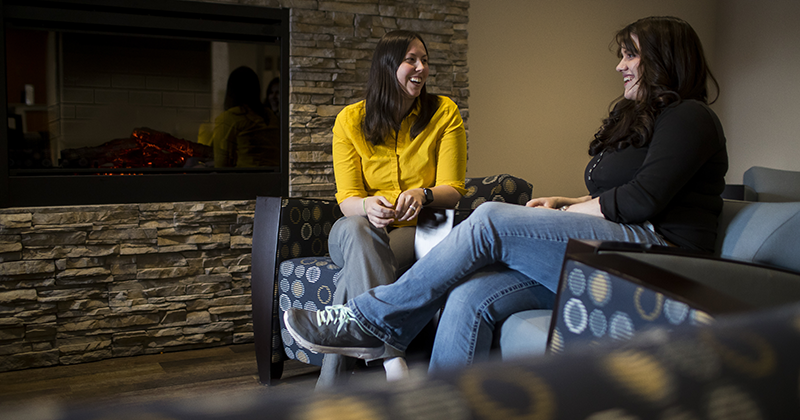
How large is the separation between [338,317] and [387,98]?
0.88m

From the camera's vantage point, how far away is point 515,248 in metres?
1.26

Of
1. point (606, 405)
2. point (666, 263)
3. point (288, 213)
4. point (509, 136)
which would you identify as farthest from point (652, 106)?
point (509, 136)

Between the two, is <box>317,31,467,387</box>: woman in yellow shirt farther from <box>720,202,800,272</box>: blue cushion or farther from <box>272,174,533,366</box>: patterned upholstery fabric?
<box>720,202,800,272</box>: blue cushion

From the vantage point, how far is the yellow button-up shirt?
1.91 metres

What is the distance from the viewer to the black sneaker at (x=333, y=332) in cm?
130

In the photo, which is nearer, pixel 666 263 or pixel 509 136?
pixel 666 263

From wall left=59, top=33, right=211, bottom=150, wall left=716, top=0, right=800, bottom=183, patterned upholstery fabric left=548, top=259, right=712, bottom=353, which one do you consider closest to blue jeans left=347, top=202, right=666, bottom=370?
patterned upholstery fabric left=548, top=259, right=712, bottom=353

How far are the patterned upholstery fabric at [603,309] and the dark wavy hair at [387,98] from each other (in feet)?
3.73

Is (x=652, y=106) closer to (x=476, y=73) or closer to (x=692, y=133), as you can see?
(x=692, y=133)

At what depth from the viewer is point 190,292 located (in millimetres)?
2529

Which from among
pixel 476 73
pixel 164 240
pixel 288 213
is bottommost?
pixel 164 240

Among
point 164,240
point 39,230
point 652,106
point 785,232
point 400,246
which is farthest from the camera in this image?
point 164,240

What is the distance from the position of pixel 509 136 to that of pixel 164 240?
2.08m

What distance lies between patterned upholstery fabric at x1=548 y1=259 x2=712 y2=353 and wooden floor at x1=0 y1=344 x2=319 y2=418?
1.26 meters
